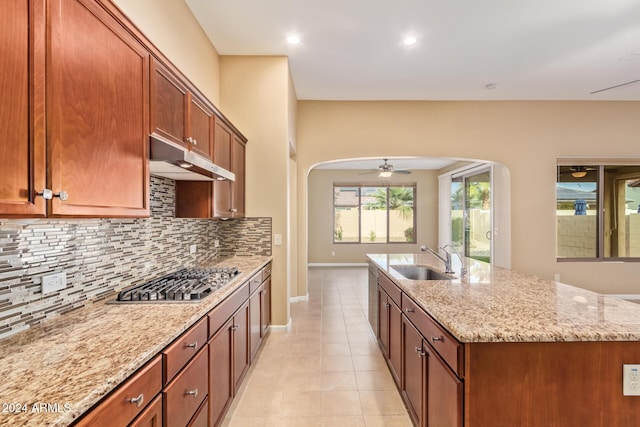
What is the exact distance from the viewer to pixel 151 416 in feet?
3.84

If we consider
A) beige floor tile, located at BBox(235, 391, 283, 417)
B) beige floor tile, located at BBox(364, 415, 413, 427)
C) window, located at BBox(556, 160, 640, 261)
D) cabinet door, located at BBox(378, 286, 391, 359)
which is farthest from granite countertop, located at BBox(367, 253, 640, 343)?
window, located at BBox(556, 160, 640, 261)

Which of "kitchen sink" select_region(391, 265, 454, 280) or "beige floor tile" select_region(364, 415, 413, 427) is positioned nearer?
"beige floor tile" select_region(364, 415, 413, 427)

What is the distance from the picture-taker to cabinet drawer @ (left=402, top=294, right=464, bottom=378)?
52.4 inches

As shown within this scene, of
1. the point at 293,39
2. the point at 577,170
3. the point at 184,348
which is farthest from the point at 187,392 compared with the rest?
the point at 577,170

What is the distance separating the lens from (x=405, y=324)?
2123 millimetres

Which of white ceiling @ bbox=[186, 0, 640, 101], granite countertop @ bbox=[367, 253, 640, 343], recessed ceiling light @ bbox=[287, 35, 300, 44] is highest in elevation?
recessed ceiling light @ bbox=[287, 35, 300, 44]

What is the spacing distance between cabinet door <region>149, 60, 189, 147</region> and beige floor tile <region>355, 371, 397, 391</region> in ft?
7.67

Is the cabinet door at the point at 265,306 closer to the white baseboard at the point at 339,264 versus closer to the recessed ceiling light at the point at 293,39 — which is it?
the recessed ceiling light at the point at 293,39

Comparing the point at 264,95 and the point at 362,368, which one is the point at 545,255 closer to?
the point at 362,368

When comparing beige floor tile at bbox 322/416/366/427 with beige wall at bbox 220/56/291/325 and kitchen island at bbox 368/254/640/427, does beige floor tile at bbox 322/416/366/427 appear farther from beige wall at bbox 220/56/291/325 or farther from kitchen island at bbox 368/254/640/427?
beige wall at bbox 220/56/291/325

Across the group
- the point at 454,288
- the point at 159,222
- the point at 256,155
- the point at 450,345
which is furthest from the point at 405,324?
the point at 256,155

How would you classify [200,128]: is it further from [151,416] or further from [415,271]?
[415,271]

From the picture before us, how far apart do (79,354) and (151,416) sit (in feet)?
1.15

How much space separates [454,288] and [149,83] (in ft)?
7.32
